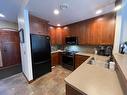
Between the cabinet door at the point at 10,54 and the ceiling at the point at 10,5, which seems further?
→ the cabinet door at the point at 10,54

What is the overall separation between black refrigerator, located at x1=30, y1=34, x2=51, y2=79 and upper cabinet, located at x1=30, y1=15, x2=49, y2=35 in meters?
0.19

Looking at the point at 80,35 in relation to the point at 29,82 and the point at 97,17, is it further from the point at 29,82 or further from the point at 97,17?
the point at 29,82

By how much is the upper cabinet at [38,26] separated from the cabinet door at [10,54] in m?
2.48

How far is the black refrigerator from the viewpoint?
2644 millimetres

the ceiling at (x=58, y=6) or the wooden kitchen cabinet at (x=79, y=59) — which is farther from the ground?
the ceiling at (x=58, y=6)

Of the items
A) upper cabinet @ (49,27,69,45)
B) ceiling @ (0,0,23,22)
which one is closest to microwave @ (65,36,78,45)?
upper cabinet @ (49,27,69,45)

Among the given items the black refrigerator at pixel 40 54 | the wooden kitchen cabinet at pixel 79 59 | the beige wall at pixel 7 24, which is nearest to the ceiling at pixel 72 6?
the black refrigerator at pixel 40 54

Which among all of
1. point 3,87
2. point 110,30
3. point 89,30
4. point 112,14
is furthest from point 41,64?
point 112,14

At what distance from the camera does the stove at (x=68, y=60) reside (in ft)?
11.5

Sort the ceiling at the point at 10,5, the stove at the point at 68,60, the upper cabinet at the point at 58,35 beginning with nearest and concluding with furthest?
the ceiling at the point at 10,5, the stove at the point at 68,60, the upper cabinet at the point at 58,35

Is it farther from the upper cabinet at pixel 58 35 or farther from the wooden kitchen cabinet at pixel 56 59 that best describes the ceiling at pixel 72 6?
the wooden kitchen cabinet at pixel 56 59

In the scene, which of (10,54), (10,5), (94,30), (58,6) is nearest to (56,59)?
(94,30)

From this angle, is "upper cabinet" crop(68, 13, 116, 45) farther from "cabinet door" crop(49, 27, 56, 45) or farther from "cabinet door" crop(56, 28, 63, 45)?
"cabinet door" crop(49, 27, 56, 45)

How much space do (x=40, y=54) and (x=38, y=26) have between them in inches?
42.4
